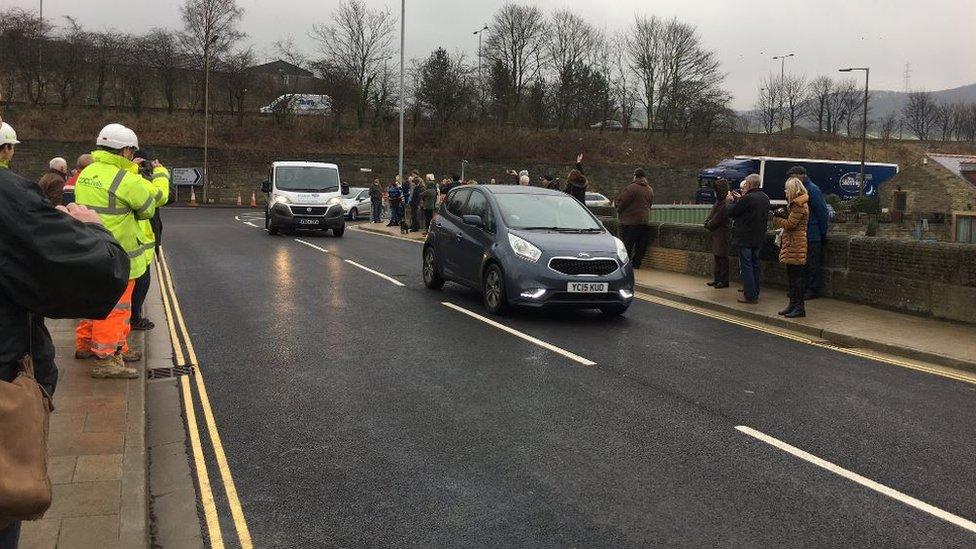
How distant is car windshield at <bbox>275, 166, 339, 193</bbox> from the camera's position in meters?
24.0

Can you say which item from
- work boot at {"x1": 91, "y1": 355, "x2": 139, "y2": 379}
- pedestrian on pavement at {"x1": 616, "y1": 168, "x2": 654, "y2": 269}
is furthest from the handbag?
pedestrian on pavement at {"x1": 616, "y1": 168, "x2": 654, "y2": 269}

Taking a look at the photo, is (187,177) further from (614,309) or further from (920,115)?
(920,115)

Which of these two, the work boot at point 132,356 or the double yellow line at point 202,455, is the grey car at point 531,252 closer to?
the double yellow line at point 202,455

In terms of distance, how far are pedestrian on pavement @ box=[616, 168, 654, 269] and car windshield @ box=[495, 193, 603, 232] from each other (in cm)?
379

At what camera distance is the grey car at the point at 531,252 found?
10047 mm

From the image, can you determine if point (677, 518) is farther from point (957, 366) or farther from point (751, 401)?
point (957, 366)

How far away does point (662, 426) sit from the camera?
5.93m

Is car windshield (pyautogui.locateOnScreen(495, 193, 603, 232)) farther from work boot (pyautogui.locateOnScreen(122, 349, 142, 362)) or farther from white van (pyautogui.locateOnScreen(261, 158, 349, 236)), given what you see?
white van (pyautogui.locateOnScreen(261, 158, 349, 236))

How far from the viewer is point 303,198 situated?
76.8 ft

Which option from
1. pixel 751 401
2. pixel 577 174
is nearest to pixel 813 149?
pixel 577 174

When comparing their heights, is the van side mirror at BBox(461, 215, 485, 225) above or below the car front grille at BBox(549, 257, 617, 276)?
above

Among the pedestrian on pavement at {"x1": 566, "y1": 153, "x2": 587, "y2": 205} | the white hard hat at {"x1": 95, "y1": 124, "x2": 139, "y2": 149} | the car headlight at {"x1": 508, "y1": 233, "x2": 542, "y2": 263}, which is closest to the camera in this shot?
the white hard hat at {"x1": 95, "y1": 124, "x2": 139, "y2": 149}

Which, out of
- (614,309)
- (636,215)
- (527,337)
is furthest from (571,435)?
(636,215)

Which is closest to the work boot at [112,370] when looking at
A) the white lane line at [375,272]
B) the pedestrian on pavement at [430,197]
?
the white lane line at [375,272]
